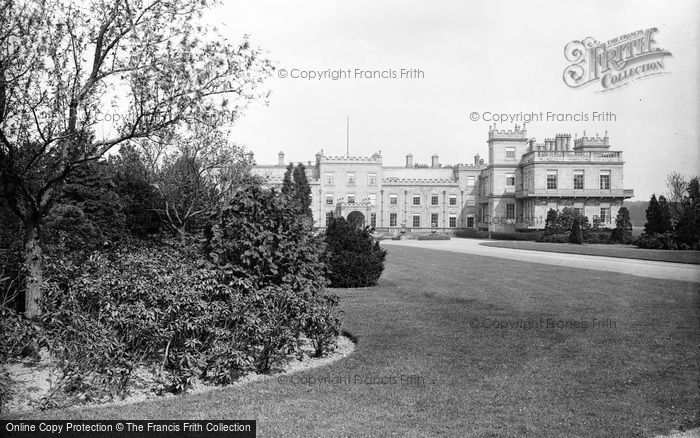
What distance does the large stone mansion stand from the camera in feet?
178

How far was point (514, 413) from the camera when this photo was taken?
4.90 m

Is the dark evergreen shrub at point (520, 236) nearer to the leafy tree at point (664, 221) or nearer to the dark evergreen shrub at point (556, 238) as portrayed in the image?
the dark evergreen shrub at point (556, 238)

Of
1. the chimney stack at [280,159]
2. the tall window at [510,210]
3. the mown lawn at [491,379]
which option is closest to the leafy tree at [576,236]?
the tall window at [510,210]

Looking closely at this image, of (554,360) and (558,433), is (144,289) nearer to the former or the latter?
(558,433)

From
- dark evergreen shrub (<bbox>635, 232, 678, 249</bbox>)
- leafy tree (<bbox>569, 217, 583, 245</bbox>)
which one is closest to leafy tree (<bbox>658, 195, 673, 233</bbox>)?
dark evergreen shrub (<bbox>635, 232, 678, 249</bbox>)

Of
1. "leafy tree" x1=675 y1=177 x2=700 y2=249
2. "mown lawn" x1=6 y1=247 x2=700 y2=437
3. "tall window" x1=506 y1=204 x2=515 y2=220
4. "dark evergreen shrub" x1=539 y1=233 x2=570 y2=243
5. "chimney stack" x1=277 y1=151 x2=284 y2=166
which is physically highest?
"chimney stack" x1=277 y1=151 x2=284 y2=166

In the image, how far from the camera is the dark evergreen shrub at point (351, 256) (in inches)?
553

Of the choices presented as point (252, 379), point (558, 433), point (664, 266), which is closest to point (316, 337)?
point (252, 379)

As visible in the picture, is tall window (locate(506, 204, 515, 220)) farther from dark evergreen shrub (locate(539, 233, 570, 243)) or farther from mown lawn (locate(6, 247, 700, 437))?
mown lawn (locate(6, 247, 700, 437))

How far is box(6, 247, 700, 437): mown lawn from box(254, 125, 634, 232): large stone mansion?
4343cm

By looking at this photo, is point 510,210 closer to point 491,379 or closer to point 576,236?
point 576,236

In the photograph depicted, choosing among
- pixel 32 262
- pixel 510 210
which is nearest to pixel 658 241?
pixel 32 262

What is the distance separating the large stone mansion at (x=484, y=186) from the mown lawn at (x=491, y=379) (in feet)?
143

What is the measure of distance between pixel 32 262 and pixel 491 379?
619cm
